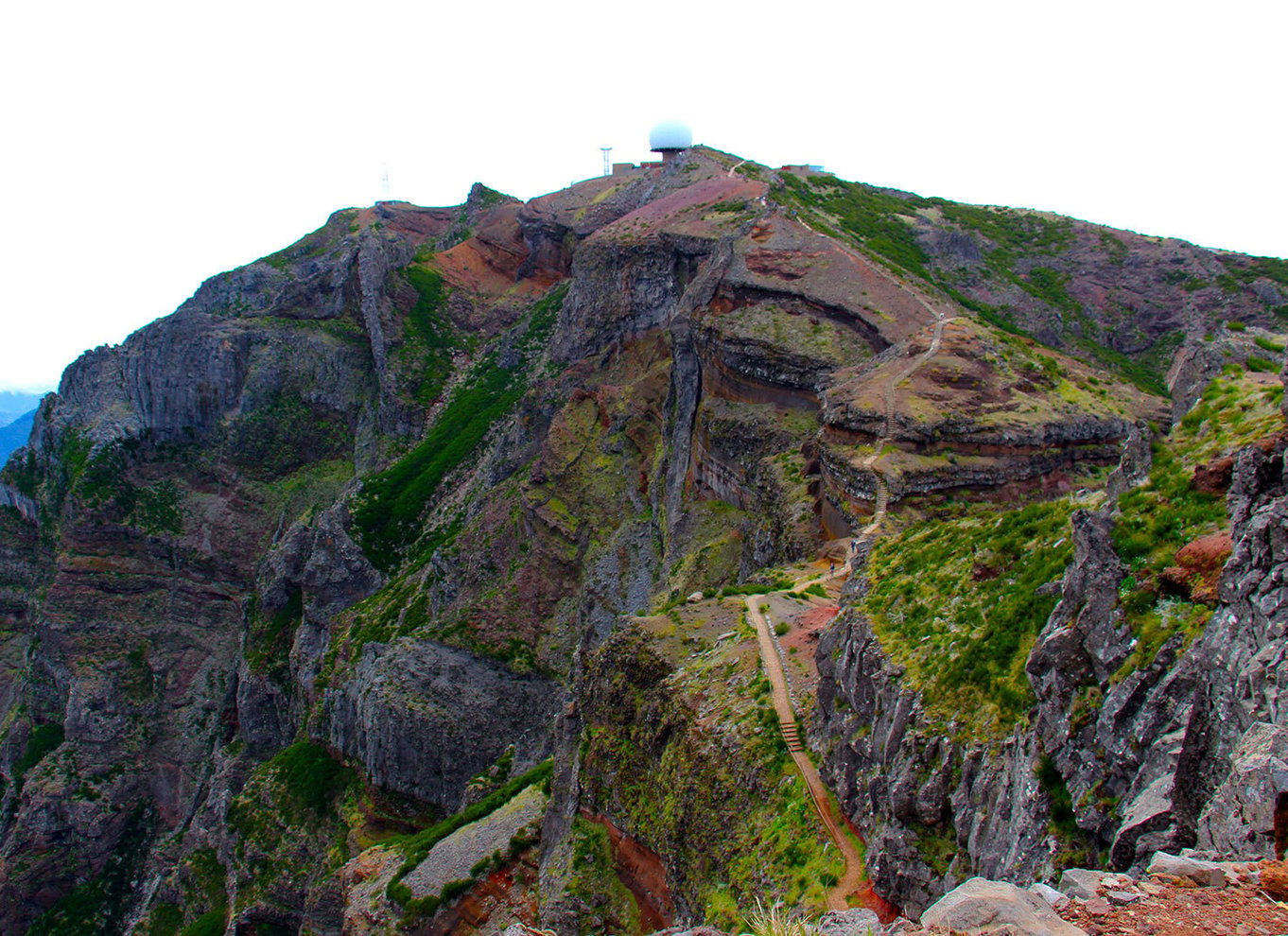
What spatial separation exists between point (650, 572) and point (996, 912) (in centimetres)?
4628

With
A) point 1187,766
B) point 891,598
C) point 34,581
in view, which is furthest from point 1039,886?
point 34,581

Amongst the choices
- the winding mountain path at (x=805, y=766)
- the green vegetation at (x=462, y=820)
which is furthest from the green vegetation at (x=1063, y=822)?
the green vegetation at (x=462, y=820)

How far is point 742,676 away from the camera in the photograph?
83.9 ft

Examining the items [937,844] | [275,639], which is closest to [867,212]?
[275,639]

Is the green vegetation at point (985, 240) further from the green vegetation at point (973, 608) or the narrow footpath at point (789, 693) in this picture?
the green vegetation at point (973, 608)

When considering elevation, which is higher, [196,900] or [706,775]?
[706,775]

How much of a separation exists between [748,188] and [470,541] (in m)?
34.2

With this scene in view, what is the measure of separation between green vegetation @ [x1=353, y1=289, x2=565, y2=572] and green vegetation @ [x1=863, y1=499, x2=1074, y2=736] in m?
61.3

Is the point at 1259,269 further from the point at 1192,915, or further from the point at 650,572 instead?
the point at 1192,915

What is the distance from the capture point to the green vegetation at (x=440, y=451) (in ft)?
267

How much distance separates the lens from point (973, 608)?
1970 cm

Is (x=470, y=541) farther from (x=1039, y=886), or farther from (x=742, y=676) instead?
(x=1039, y=886)

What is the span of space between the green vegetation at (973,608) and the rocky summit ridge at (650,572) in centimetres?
11

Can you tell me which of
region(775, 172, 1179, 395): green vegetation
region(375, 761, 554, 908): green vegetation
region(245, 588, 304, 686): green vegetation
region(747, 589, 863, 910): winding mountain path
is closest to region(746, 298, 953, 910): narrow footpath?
region(747, 589, 863, 910): winding mountain path
